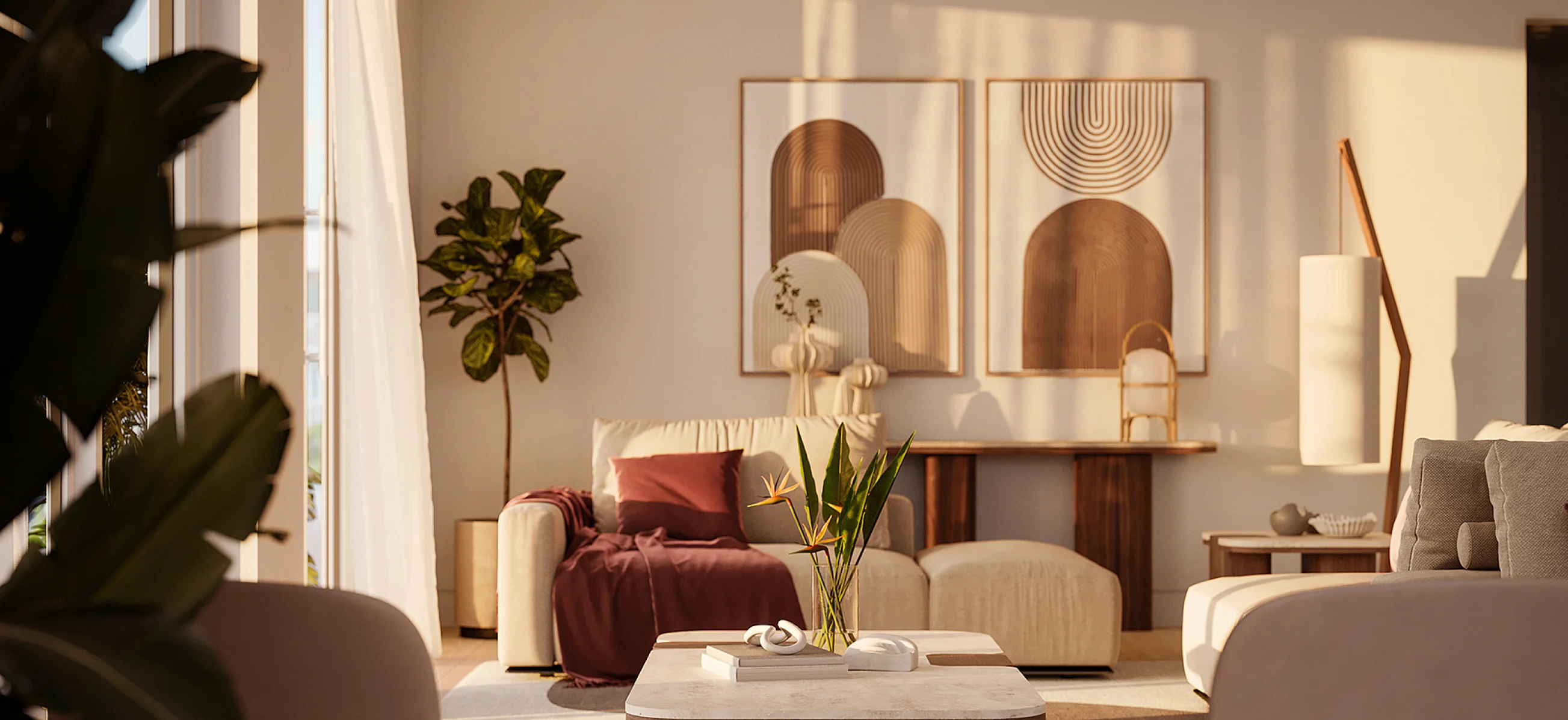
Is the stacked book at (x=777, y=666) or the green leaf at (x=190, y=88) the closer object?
the green leaf at (x=190, y=88)

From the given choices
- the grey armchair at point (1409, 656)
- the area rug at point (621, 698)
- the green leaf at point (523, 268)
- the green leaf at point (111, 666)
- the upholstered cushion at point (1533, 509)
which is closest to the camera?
the green leaf at point (111, 666)

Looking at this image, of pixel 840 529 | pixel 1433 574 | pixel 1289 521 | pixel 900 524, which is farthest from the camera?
pixel 900 524

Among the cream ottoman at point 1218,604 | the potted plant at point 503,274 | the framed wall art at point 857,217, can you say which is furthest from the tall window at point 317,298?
the cream ottoman at point 1218,604

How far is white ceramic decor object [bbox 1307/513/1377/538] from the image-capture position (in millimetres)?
4125

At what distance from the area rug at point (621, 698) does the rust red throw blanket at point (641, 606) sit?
0.32 ft

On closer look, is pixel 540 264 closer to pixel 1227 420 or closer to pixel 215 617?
pixel 1227 420

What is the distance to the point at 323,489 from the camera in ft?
13.9

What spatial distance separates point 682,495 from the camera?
4.37 meters

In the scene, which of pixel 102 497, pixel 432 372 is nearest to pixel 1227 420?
pixel 432 372

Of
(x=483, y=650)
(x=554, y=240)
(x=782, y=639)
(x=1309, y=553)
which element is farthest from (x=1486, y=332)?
(x=483, y=650)

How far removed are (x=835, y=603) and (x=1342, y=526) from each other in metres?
2.36

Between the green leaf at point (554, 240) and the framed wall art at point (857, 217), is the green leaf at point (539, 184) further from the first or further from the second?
the framed wall art at point (857, 217)

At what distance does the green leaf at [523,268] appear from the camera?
5016mm

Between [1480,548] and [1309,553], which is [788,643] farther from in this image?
[1309,553]
